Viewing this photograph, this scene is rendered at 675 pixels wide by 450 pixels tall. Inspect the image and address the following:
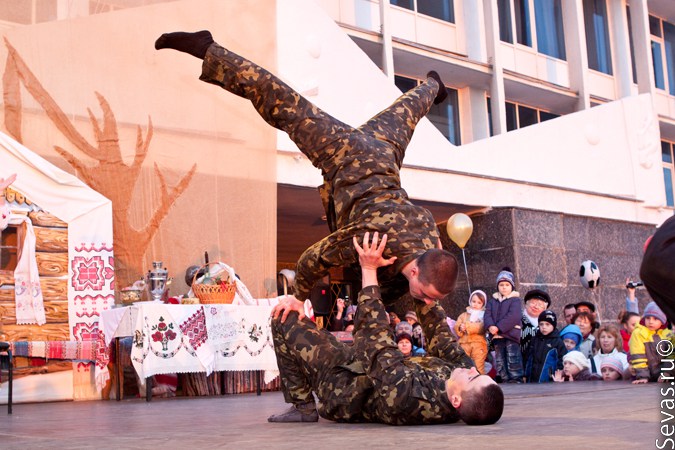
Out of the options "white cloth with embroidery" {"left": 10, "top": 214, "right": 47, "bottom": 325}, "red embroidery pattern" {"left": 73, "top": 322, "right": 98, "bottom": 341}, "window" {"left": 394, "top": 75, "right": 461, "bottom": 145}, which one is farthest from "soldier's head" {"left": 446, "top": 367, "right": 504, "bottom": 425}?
"window" {"left": 394, "top": 75, "right": 461, "bottom": 145}

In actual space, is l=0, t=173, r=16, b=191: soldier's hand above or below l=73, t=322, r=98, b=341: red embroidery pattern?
above

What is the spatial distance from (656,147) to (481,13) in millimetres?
3612

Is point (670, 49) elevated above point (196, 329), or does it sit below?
above

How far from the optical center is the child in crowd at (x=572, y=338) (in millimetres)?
8617

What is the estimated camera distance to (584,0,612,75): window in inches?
659

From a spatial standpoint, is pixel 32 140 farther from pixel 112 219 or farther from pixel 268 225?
pixel 268 225

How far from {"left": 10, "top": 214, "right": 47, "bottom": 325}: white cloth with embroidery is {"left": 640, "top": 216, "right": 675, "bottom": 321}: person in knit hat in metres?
6.24

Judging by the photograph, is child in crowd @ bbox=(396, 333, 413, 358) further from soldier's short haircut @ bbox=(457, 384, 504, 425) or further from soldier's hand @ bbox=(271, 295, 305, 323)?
soldier's short haircut @ bbox=(457, 384, 504, 425)

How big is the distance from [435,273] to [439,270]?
0.02 metres

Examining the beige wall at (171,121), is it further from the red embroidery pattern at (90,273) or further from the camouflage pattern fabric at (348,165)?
the camouflage pattern fabric at (348,165)

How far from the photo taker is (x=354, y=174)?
13.1 ft

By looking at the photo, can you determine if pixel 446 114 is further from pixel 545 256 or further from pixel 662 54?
pixel 662 54

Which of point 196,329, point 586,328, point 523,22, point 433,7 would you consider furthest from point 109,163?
point 523,22

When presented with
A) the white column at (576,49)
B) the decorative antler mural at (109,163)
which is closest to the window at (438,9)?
the white column at (576,49)
